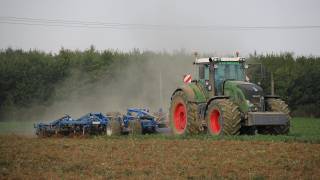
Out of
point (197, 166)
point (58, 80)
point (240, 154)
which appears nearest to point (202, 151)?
point (240, 154)

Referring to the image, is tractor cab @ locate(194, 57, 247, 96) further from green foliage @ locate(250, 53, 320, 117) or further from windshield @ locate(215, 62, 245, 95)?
green foliage @ locate(250, 53, 320, 117)

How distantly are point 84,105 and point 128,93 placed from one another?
132 inches

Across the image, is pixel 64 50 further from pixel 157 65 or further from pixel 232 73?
pixel 232 73

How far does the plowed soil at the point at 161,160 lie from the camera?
43.9 ft

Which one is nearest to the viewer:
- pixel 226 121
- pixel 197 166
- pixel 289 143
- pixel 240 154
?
pixel 197 166

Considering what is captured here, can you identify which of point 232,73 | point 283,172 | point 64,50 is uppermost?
point 64,50

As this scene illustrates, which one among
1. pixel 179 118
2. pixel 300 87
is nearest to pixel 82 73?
pixel 300 87

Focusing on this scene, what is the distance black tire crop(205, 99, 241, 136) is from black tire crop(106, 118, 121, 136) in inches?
162

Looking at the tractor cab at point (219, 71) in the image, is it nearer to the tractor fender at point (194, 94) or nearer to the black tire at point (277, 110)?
the tractor fender at point (194, 94)

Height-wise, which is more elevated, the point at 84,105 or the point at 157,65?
the point at 157,65

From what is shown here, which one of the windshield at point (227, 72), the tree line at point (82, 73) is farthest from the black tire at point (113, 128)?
the tree line at point (82, 73)

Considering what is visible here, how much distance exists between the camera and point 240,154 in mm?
16531

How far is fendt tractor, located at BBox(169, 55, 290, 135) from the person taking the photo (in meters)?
21.7

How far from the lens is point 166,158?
16125 mm
